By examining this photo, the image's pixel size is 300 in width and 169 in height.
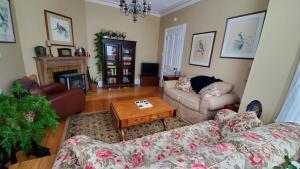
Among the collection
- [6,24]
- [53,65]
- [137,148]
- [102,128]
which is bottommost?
[102,128]

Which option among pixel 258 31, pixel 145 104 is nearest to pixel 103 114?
pixel 145 104

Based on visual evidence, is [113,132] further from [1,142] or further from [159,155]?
[1,142]

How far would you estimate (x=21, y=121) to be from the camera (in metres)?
1.08

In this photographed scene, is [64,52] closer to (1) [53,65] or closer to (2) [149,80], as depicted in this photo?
(1) [53,65]

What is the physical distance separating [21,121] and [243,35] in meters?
3.36

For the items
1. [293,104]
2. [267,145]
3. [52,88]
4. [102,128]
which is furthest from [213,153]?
[52,88]

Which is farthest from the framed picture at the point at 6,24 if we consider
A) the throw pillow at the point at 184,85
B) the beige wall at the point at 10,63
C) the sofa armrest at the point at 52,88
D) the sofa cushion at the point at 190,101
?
the throw pillow at the point at 184,85

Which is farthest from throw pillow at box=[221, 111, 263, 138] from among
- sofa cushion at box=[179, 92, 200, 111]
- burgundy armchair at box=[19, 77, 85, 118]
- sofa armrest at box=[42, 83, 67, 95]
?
sofa armrest at box=[42, 83, 67, 95]

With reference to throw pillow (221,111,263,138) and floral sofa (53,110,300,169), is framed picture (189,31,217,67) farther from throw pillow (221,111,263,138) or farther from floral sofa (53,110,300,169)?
floral sofa (53,110,300,169)

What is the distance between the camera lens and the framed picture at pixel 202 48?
10.2ft

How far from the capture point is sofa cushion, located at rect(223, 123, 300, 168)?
30.4 inches

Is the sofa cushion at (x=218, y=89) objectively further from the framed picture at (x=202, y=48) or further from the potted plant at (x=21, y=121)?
the potted plant at (x=21, y=121)

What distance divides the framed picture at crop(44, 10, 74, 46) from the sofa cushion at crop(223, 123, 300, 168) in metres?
3.81

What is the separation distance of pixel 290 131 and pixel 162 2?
399 cm
